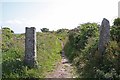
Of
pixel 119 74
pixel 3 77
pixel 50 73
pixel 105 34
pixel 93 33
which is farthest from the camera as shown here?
pixel 93 33

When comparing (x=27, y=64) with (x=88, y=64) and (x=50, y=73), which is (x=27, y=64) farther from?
(x=88, y=64)

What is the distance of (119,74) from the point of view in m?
12.1

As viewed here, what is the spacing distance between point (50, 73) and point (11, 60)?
2350mm

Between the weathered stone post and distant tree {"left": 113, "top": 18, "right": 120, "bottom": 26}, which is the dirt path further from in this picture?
distant tree {"left": 113, "top": 18, "right": 120, "bottom": 26}

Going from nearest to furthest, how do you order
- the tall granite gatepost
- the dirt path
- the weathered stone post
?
1. the weathered stone post
2. the tall granite gatepost
3. the dirt path

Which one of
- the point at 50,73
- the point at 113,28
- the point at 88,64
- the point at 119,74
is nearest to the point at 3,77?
the point at 50,73

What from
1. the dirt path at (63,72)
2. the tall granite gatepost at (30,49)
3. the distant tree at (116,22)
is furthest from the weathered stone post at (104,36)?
the distant tree at (116,22)

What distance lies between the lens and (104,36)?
14195 mm

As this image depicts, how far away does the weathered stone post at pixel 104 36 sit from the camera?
1419 cm

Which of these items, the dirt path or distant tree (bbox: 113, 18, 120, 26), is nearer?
the dirt path

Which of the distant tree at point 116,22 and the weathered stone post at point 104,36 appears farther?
the distant tree at point 116,22

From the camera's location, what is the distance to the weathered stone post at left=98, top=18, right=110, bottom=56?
1419 centimetres

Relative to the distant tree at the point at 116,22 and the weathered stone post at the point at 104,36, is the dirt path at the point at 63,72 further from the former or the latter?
the distant tree at the point at 116,22

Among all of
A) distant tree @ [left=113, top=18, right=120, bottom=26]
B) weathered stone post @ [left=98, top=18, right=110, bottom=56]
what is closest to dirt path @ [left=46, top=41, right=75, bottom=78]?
weathered stone post @ [left=98, top=18, right=110, bottom=56]
